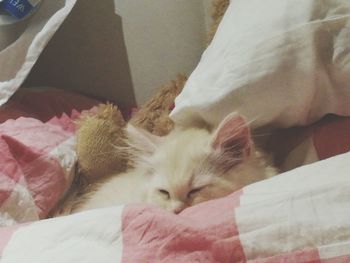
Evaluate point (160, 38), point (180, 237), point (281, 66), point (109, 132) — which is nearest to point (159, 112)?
point (109, 132)

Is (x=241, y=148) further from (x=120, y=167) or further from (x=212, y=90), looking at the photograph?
(x=120, y=167)

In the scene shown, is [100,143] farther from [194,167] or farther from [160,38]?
[160,38]

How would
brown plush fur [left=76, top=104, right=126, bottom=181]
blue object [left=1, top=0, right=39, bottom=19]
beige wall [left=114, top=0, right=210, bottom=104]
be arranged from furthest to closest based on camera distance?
beige wall [left=114, top=0, right=210, bottom=104]
blue object [left=1, top=0, right=39, bottom=19]
brown plush fur [left=76, top=104, right=126, bottom=181]

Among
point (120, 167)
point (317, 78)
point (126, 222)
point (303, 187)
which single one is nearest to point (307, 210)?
point (303, 187)

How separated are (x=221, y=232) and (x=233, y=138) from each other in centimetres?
35

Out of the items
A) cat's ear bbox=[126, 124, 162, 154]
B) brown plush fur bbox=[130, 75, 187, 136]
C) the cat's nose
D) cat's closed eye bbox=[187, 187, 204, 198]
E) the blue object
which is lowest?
brown plush fur bbox=[130, 75, 187, 136]

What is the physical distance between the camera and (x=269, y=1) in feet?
2.89

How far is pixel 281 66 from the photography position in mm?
837

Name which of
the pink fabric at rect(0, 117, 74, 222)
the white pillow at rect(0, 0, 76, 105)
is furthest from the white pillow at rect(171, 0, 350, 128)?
the white pillow at rect(0, 0, 76, 105)

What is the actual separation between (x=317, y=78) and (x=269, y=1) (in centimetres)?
17

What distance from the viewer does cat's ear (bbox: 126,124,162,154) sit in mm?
979

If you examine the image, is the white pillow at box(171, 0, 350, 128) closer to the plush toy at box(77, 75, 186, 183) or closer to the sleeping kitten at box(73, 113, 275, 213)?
the sleeping kitten at box(73, 113, 275, 213)

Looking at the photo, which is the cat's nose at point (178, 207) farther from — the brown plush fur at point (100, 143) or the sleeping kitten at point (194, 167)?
the brown plush fur at point (100, 143)

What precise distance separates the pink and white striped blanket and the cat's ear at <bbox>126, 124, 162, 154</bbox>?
0.36 m
